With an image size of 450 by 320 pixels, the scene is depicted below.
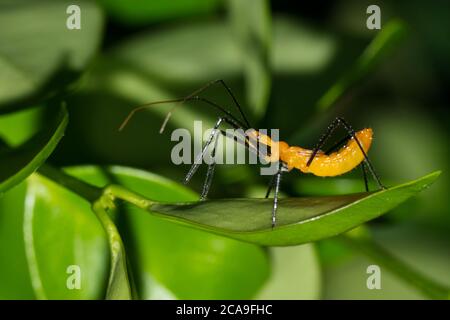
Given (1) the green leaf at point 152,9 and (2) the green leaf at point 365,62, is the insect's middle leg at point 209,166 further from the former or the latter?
(1) the green leaf at point 152,9

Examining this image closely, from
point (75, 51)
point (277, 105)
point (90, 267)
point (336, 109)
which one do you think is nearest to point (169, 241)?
point (90, 267)

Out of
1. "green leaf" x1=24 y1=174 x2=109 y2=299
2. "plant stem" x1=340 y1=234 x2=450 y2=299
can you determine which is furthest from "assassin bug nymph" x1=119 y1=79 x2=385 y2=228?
"green leaf" x1=24 y1=174 x2=109 y2=299

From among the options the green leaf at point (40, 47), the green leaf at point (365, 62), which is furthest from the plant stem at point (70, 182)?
the green leaf at point (365, 62)

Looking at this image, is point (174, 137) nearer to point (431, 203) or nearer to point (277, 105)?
point (277, 105)

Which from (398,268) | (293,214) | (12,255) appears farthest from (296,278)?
(12,255)

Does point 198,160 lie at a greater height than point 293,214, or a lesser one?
greater

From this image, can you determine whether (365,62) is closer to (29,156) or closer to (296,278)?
(296,278)

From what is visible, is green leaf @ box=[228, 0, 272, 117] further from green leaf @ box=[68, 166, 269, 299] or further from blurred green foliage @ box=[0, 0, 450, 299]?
green leaf @ box=[68, 166, 269, 299]
